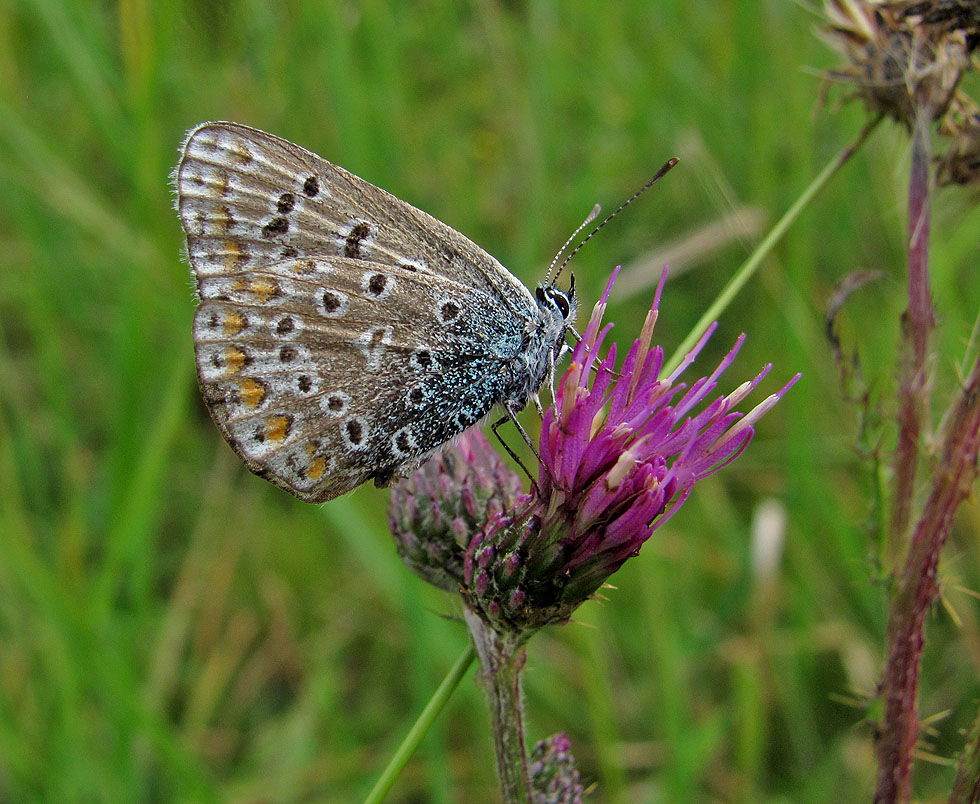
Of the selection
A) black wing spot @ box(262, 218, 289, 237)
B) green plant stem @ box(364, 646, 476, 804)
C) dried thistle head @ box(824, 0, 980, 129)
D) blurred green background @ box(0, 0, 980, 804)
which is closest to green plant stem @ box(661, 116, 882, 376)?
dried thistle head @ box(824, 0, 980, 129)

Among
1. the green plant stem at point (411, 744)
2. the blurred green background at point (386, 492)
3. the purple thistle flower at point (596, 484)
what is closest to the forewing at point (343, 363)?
the purple thistle flower at point (596, 484)

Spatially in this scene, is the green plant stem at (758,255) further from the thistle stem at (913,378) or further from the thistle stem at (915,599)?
the thistle stem at (915,599)

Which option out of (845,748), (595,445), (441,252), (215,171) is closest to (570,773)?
(595,445)

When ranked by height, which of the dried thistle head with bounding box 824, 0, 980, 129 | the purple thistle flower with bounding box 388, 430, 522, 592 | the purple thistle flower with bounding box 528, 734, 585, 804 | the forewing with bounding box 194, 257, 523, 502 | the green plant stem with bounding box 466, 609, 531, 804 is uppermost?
the dried thistle head with bounding box 824, 0, 980, 129

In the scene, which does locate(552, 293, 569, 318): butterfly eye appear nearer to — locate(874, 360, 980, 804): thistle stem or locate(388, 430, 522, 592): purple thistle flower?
locate(388, 430, 522, 592): purple thistle flower

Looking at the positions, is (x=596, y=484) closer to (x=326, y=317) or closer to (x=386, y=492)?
(x=326, y=317)

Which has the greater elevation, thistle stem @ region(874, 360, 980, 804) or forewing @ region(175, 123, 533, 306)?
forewing @ region(175, 123, 533, 306)

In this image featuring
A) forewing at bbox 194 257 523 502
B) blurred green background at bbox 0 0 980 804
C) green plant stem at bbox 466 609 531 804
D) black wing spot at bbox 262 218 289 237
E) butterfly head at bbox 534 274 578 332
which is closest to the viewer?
green plant stem at bbox 466 609 531 804
